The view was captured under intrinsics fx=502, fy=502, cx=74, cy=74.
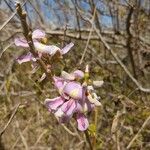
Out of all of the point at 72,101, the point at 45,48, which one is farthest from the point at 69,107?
the point at 45,48

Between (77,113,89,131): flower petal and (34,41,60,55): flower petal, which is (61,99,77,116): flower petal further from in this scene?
(34,41,60,55): flower petal

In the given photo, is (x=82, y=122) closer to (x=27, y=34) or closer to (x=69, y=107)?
(x=69, y=107)

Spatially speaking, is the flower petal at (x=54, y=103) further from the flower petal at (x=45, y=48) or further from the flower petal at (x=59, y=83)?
the flower petal at (x=45, y=48)

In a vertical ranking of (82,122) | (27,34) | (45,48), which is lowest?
(82,122)

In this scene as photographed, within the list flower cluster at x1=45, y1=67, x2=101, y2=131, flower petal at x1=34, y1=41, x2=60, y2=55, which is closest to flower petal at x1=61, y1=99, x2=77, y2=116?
flower cluster at x1=45, y1=67, x2=101, y2=131

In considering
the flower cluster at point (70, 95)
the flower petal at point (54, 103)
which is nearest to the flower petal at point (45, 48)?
the flower cluster at point (70, 95)
